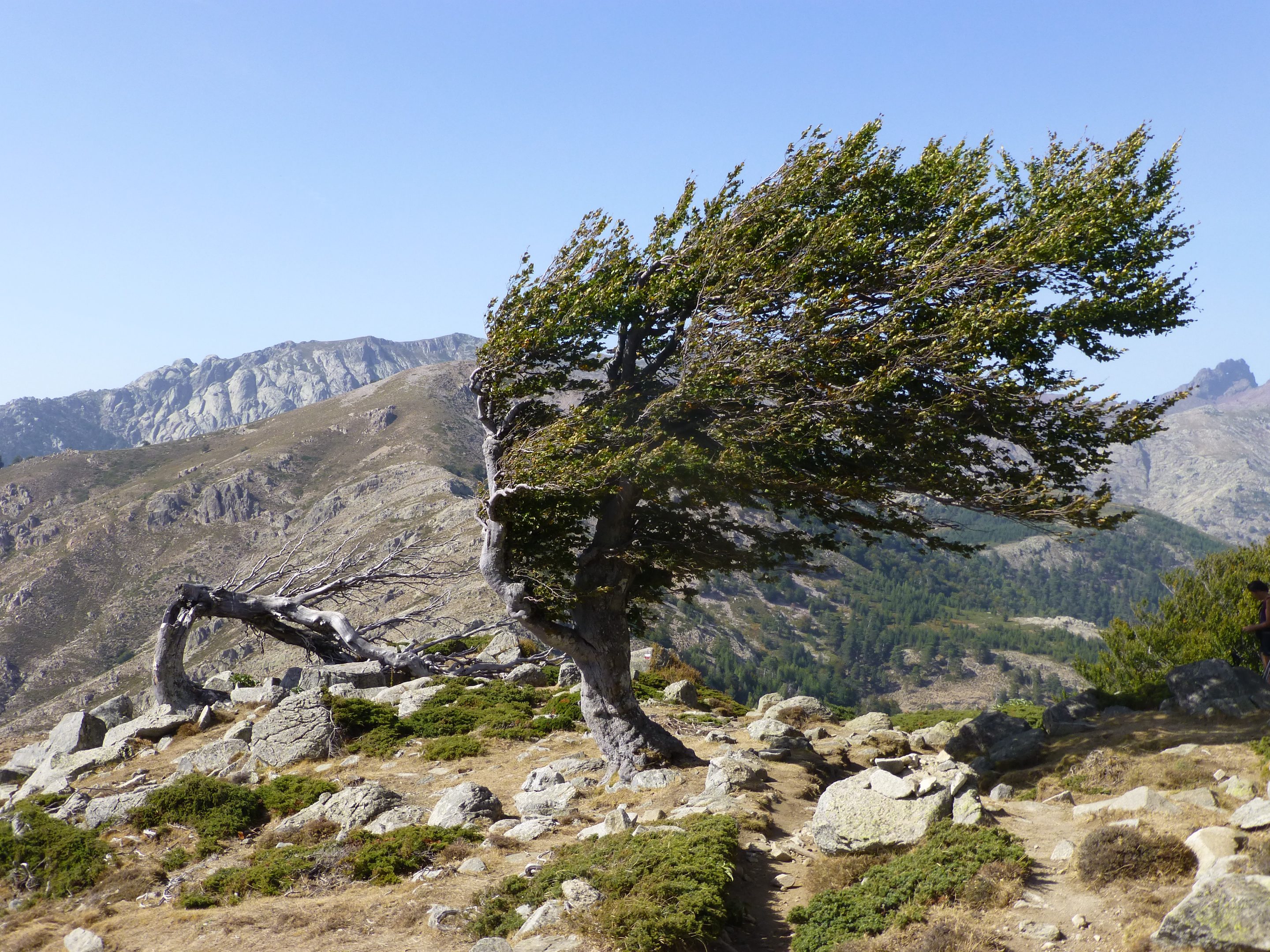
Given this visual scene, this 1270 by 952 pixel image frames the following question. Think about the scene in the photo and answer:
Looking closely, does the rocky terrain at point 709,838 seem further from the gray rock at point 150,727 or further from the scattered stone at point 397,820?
the gray rock at point 150,727

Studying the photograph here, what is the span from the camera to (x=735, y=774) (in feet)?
51.9

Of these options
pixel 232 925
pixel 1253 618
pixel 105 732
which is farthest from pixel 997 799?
pixel 105 732

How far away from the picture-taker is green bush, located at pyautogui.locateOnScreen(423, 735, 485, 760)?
21312mm

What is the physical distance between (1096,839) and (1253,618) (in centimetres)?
1833

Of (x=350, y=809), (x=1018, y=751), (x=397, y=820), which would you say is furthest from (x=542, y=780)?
(x=1018, y=751)

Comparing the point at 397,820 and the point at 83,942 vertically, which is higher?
the point at 83,942

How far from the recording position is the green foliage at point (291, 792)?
1764cm

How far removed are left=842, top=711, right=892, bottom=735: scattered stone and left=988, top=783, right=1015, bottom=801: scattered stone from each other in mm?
8562

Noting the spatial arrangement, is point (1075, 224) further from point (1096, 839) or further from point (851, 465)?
point (1096, 839)

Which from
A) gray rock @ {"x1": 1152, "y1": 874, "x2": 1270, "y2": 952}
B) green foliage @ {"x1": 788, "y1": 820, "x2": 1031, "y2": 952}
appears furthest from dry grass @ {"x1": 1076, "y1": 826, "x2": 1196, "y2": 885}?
gray rock @ {"x1": 1152, "y1": 874, "x2": 1270, "y2": 952}

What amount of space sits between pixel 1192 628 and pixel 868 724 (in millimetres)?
11702

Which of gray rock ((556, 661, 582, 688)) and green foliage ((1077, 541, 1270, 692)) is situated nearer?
green foliage ((1077, 541, 1270, 692))

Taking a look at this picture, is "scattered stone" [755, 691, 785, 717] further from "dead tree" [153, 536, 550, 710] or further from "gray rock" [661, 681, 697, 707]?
"dead tree" [153, 536, 550, 710]

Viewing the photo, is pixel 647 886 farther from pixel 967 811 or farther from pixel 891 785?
pixel 967 811
